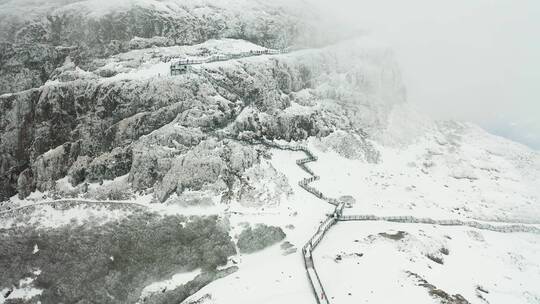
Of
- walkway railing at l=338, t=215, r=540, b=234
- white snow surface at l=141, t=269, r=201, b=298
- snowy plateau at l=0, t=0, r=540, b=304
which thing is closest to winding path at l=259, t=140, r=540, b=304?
walkway railing at l=338, t=215, r=540, b=234

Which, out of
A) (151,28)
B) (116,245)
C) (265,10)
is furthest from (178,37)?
(116,245)

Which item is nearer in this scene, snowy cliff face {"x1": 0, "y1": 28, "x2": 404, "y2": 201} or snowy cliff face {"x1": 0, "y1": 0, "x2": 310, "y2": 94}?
snowy cliff face {"x1": 0, "y1": 28, "x2": 404, "y2": 201}

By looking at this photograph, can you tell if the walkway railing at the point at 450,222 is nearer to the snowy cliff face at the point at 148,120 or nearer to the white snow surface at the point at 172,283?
the snowy cliff face at the point at 148,120

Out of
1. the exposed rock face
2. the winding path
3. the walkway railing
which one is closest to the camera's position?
the winding path

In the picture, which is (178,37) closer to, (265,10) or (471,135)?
(265,10)

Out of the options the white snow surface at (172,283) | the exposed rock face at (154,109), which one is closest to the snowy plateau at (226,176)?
the white snow surface at (172,283)

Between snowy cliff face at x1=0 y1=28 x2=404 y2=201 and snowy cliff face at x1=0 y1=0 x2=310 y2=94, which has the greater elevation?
snowy cliff face at x1=0 y1=0 x2=310 y2=94

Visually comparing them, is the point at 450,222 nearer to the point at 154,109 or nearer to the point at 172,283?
the point at 172,283

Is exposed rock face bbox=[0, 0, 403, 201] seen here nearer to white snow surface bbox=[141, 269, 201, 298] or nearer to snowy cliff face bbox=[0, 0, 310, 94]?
snowy cliff face bbox=[0, 0, 310, 94]
